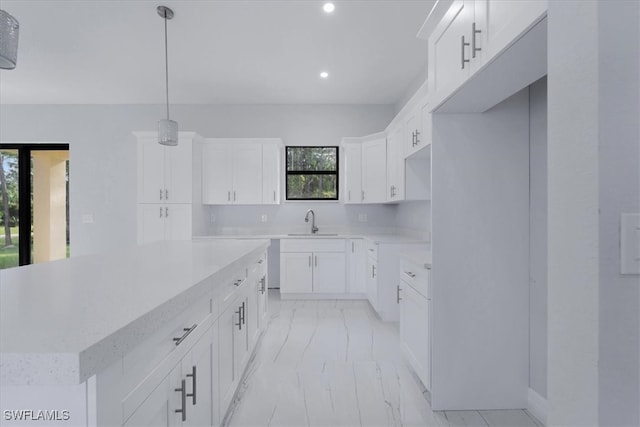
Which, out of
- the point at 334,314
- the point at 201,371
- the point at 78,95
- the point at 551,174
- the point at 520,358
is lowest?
the point at 334,314

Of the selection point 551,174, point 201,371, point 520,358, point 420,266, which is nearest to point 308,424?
point 201,371

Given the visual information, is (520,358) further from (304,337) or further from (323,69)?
(323,69)

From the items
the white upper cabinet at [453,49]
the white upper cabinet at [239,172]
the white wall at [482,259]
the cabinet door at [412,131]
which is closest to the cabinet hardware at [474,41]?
the white upper cabinet at [453,49]

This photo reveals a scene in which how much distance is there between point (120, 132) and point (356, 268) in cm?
407

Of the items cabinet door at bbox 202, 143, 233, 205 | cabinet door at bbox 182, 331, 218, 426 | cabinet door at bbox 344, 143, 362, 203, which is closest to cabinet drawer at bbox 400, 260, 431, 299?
cabinet door at bbox 182, 331, 218, 426

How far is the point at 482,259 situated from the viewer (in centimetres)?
189

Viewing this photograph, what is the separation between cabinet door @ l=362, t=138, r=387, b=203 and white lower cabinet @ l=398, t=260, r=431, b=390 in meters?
1.91

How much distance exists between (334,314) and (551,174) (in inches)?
127

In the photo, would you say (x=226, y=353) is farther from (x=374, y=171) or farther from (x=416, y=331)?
(x=374, y=171)

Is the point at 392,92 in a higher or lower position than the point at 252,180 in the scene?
higher

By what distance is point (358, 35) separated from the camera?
3.14 metres

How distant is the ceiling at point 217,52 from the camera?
276cm

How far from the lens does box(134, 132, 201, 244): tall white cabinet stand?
14.3ft

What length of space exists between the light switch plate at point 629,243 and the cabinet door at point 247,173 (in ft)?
14.0
